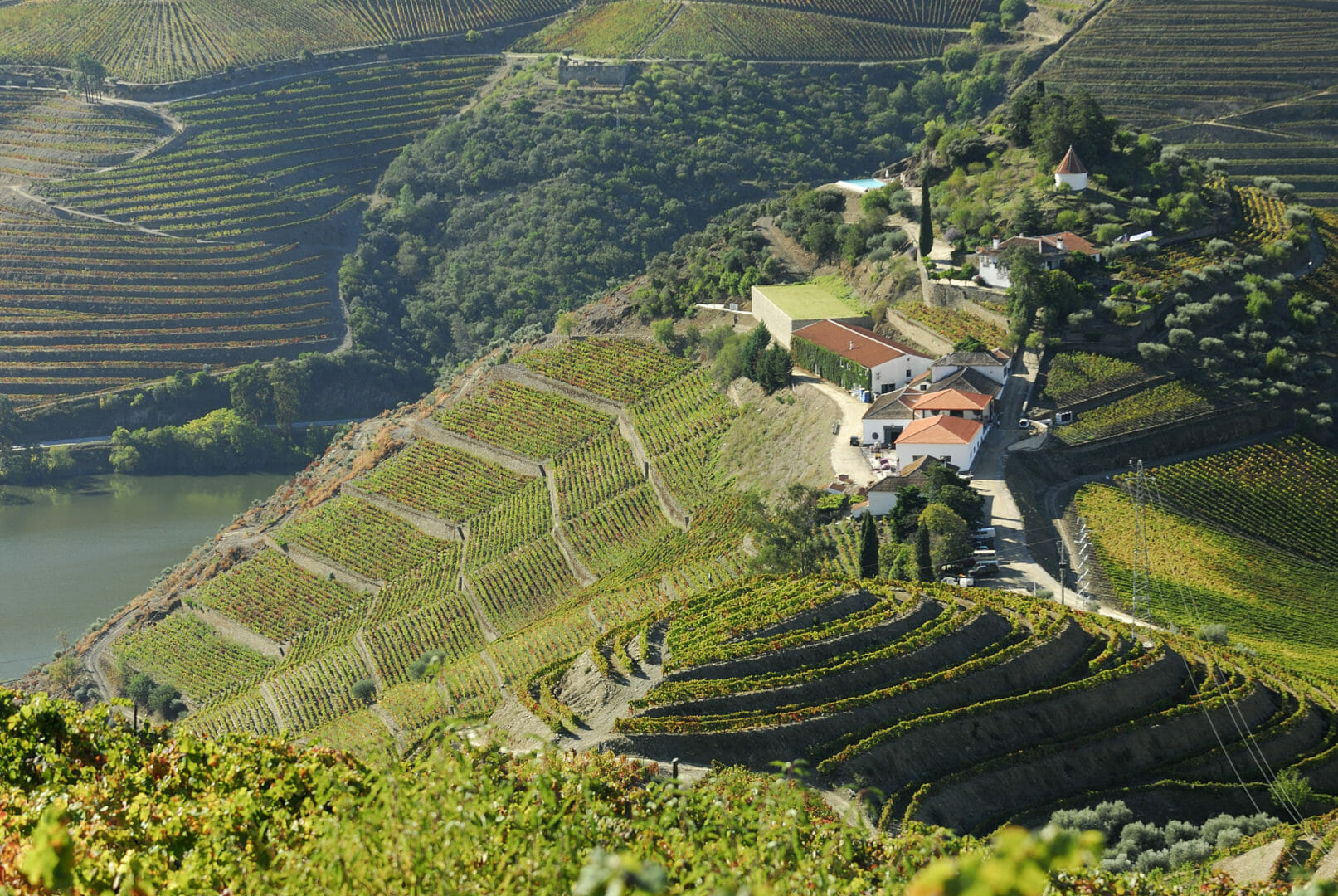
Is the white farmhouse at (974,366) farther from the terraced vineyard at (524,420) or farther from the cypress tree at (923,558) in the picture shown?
the terraced vineyard at (524,420)

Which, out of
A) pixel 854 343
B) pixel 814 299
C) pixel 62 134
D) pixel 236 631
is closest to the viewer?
pixel 236 631

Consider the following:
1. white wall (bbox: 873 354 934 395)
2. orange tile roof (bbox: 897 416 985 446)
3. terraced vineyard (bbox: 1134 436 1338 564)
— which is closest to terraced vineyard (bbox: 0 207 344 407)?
white wall (bbox: 873 354 934 395)

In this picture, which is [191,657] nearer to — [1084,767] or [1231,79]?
[1084,767]

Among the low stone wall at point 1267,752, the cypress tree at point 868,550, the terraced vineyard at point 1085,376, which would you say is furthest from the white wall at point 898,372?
the low stone wall at point 1267,752

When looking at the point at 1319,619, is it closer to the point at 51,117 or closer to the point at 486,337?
Answer: the point at 486,337

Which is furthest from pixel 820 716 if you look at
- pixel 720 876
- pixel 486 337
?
pixel 486 337

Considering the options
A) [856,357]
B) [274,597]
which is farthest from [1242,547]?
[274,597]
